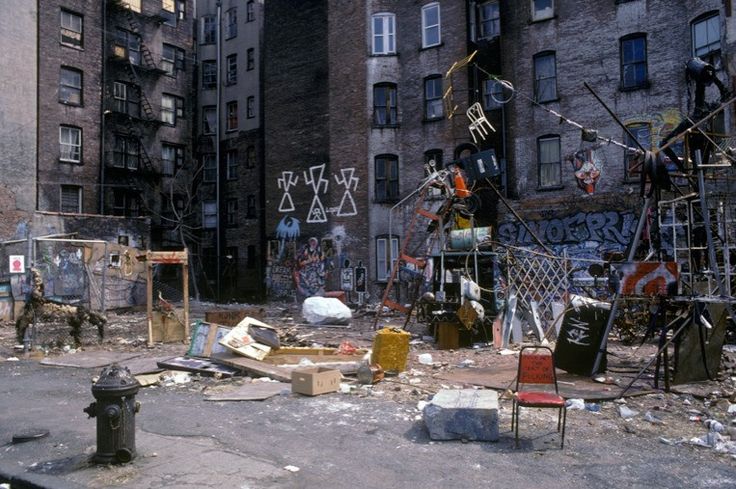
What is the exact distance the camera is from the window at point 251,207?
35.6 meters

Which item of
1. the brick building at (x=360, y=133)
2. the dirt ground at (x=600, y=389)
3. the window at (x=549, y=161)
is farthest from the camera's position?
the brick building at (x=360, y=133)

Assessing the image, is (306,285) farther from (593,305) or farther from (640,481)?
(640,481)

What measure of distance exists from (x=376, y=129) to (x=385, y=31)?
460 cm

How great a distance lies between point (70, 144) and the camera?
31922 millimetres

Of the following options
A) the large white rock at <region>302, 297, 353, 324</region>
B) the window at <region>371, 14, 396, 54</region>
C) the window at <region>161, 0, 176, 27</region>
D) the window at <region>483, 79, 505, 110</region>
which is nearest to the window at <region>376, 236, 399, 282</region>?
the window at <region>483, 79, 505, 110</region>

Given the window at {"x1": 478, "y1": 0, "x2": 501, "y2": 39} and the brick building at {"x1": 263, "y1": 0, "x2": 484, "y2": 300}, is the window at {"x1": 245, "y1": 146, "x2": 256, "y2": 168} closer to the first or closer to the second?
the brick building at {"x1": 263, "y1": 0, "x2": 484, "y2": 300}

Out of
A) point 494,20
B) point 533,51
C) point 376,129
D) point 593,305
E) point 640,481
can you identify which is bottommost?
point 640,481

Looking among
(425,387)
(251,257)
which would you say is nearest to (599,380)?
(425,387)

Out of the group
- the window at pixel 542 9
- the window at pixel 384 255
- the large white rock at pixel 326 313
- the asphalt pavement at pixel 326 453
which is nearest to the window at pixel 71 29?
the window at pixel 384 255

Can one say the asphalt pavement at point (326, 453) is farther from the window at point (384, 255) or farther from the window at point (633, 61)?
the window at point (384, 255)

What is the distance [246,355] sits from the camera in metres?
11.1

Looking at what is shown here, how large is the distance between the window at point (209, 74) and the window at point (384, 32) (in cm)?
1450

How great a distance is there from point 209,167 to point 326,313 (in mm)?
22227

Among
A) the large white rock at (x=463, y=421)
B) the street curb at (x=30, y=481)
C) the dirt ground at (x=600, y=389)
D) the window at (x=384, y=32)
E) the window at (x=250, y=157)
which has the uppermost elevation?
the window at (x=384, y=32)
